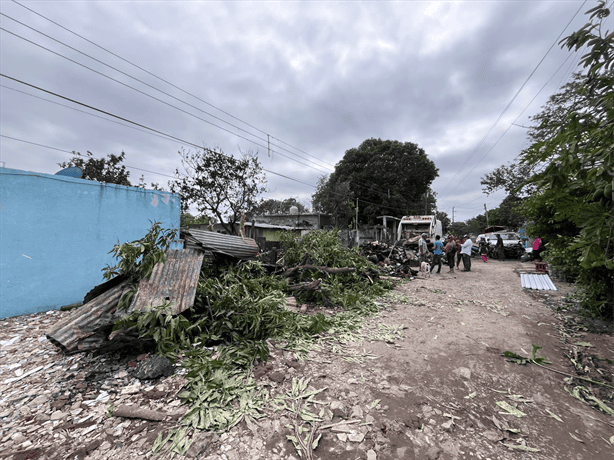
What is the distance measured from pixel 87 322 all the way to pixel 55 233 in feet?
11.1

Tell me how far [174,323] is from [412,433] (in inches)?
109

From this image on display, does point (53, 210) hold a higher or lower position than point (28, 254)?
higher

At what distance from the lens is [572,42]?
1881 millimetres

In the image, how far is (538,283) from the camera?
5613 mm

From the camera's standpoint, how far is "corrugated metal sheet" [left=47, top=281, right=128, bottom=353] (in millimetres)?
2836

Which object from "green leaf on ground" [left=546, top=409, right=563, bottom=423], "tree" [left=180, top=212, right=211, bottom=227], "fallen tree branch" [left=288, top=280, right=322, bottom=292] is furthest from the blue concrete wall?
"tree" [left=180, top=212, right=211, bottom=227]

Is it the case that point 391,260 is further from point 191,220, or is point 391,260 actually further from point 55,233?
point 191,220

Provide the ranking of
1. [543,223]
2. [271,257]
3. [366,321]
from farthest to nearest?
[271,257]
[543,223]
[366,321]

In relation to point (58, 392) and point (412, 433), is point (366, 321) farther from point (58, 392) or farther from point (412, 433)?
point (58, 392)

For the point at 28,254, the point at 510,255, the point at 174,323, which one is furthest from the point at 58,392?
the point at 510,255

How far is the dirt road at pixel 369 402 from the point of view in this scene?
1885 mm

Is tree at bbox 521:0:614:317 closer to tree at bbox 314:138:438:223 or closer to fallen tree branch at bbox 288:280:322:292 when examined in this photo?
fallen tree branch at bbox 288:280:322:292

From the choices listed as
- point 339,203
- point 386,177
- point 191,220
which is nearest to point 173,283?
point 191,220

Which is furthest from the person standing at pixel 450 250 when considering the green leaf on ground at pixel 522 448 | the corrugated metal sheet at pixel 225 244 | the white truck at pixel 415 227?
the green leaf on ground at pixel 522 448
